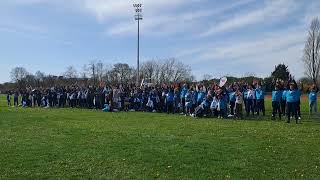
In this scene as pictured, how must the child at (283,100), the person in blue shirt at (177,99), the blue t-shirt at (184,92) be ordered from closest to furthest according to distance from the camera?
the child at (283,100), the blue t-shirt at (184,92), the person in blue shirt at (177,99)

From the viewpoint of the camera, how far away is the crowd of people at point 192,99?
25.7 metres

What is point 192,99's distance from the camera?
101ft

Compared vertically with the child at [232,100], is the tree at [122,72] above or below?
above

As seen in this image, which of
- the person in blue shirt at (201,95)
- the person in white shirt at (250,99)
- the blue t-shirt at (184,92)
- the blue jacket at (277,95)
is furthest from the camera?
the blue t-shirt at (184,92)

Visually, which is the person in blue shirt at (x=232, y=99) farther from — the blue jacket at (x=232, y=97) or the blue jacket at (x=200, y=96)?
the blue jacket at (x=200, y=96)

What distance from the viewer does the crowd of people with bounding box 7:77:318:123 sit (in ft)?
84.2

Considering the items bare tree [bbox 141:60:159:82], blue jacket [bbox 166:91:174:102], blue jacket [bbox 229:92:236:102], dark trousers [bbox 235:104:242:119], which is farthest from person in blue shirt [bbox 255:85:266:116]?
bare tree [bbox 141:60:159:82]

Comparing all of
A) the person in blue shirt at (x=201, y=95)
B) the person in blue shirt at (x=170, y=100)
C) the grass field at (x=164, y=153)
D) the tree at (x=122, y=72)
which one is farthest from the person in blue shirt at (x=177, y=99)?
the tree at (x=122, y=72)

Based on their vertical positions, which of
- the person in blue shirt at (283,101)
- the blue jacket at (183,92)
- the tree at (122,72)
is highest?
the tree at (122,72)

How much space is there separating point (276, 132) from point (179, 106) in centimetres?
1487

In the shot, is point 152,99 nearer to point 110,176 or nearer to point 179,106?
point 179,106

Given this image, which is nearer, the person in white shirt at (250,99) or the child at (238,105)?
the child at (238,105)

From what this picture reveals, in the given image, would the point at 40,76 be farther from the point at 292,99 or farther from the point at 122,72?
the point at 292,99

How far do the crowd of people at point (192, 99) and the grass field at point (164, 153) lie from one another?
5.67m
